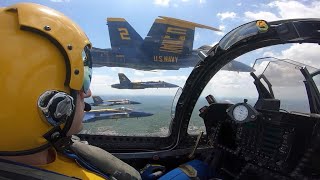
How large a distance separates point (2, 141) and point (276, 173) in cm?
179

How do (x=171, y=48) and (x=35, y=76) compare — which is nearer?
(x=35, y=76)

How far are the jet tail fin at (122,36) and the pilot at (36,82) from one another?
30.6 meters

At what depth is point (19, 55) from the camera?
4.06 feet

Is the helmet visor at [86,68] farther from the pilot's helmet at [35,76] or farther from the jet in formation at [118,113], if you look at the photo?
the jet in formation at [118,113]

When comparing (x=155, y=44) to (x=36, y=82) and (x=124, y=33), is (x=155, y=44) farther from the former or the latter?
(x=36, y=82)

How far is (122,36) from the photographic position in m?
32.2

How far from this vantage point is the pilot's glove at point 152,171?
107 inches

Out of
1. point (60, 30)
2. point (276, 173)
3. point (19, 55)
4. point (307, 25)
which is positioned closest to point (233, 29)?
point (307, 25)

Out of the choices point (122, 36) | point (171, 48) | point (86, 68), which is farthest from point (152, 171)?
point (171, 48)

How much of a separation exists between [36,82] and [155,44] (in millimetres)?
32090

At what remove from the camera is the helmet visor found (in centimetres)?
143

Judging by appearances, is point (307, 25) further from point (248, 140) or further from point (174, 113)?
point (174, 113)

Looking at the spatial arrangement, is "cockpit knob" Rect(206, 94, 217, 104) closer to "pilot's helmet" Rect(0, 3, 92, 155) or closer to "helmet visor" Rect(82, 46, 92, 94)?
"helmet visor" Rect(82, 46, 92, 94)

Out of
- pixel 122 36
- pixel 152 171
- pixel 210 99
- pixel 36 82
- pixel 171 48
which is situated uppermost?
pixel 36 82
